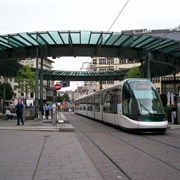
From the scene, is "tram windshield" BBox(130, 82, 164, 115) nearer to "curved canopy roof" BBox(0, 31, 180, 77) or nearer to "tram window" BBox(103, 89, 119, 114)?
"tram window" BBox(103, 89, 119, 114)

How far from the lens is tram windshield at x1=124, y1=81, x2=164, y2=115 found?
59.0ft

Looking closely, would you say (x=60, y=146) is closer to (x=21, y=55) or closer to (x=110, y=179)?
(x=110, y=179)

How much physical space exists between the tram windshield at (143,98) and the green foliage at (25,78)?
3178cm

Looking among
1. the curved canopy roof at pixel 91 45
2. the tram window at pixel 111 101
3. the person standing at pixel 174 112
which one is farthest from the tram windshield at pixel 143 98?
the person standing at pixel 174 112

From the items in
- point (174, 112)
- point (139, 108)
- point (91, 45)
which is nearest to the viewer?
point (139, 108)

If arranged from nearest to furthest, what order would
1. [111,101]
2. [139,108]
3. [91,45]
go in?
1. [139,108]
2. [111,101]
3. [91,45]

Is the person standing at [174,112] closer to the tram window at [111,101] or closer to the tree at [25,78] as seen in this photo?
the tram window at [111,101]

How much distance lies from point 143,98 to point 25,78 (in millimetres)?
33418

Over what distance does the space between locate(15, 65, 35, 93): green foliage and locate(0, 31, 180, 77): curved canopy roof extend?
19.2 meters

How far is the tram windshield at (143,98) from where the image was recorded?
18.0 m

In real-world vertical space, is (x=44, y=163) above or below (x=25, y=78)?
below

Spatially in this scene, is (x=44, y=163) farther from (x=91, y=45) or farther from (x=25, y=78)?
(x=25, y=78)

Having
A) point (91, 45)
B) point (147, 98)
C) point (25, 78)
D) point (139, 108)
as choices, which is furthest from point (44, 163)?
point (25, 78)

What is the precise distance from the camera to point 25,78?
49.3m
